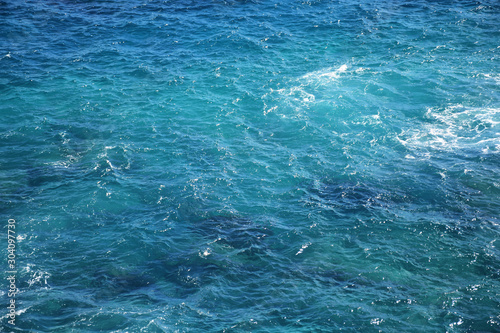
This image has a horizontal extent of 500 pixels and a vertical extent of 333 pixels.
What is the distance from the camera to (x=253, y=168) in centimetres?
6888

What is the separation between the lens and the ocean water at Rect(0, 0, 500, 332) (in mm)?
49500

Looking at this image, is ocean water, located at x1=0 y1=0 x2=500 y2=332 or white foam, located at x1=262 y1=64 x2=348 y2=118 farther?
white foam, located at x1=262 y1=64 x2=348 y2=118

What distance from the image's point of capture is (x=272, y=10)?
111 meters

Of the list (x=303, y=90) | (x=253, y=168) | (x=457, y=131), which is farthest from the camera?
(x=303, y=90)

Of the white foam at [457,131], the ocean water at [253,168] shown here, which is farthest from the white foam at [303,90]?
the white foam at [457,131]

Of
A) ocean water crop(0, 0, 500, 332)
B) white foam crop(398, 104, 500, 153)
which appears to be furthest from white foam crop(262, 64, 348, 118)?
white foam crop(398, 104, 500, 153)

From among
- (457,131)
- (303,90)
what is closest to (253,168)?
(303,90)

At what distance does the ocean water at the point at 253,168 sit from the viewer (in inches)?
1949

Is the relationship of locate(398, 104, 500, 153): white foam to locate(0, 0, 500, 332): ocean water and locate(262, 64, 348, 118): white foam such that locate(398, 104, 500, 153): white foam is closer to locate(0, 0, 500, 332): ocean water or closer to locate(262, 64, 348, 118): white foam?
locate(0, 0, 500, 332): ocean water

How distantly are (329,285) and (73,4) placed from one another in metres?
99.9

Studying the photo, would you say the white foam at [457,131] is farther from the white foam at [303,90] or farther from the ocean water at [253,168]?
the white foam at [303,90]

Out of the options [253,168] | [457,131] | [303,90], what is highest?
[303,90]

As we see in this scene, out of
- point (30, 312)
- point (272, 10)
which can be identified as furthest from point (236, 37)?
point (30, 312)

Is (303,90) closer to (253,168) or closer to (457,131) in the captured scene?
(253,168)
